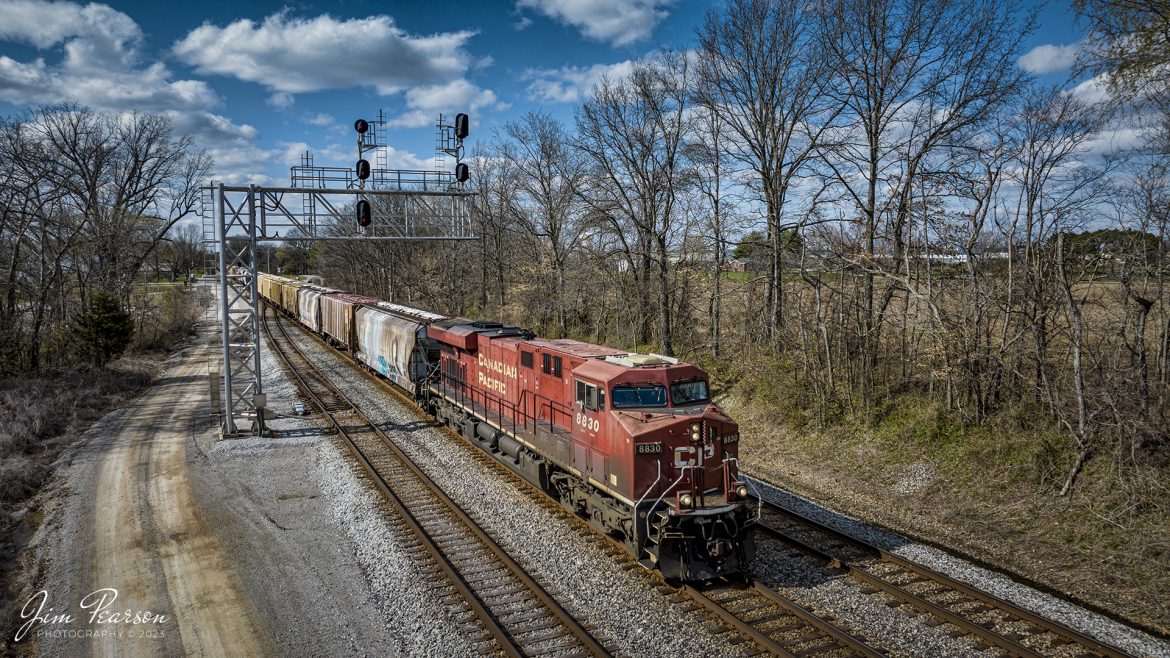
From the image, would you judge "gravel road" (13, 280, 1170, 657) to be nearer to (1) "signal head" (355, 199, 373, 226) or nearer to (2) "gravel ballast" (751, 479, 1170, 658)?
(2) "gravel ballast" (751, 479, 1170, 658)

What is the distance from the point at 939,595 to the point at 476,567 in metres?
7.09

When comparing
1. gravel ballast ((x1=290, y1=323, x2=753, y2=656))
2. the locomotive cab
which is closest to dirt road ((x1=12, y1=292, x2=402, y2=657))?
gravel ballast ((x1=290, y1=323, x2=753, y2=656))

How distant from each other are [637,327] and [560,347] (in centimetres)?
1409

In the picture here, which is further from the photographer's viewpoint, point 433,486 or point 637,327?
point 637,327

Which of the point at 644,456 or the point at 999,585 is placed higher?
the point at 644,456

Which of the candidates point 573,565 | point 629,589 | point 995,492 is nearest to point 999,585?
point 995,492

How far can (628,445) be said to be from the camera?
1016 cm

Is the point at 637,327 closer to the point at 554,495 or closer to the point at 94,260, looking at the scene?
the point at 554,495

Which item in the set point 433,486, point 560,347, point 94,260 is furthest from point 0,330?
point 560,347

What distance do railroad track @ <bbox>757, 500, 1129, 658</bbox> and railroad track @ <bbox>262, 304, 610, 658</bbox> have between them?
4.49 meters

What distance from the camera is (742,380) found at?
21.5m

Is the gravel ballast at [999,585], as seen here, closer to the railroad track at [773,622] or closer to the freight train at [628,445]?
the railroad track at [773,622]

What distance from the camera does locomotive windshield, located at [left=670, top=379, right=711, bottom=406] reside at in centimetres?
1091

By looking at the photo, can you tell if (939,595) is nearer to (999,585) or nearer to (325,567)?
(999,585)
